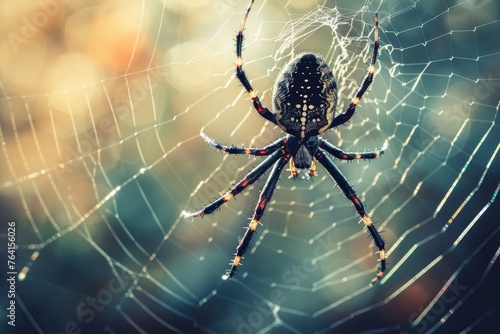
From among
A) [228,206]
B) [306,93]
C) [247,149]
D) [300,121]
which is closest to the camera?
[306,93]

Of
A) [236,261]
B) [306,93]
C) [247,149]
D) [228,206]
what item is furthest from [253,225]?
[228,206]

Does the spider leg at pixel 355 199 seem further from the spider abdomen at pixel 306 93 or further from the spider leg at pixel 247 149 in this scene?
the spider abdomen at pixel 306 93

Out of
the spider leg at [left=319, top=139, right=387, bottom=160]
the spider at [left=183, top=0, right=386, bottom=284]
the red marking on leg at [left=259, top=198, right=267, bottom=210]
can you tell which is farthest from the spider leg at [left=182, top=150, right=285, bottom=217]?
the spider leg at [left=319, top=139, right=387, bottom=160]

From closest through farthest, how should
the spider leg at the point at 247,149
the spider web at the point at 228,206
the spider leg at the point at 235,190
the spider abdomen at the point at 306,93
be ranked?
the spider abdomen at the point at 306,93 < the spider leg at the point at 247,149 < the spider leg at the point at 235,190 < the spider web at the point at 228,206

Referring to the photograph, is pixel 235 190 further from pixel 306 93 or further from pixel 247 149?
pixel 306 93

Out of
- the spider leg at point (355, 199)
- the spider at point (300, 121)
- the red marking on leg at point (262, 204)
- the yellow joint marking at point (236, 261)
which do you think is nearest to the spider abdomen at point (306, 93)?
the spider at point (300, 121)

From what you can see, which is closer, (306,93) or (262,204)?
(306,93)
